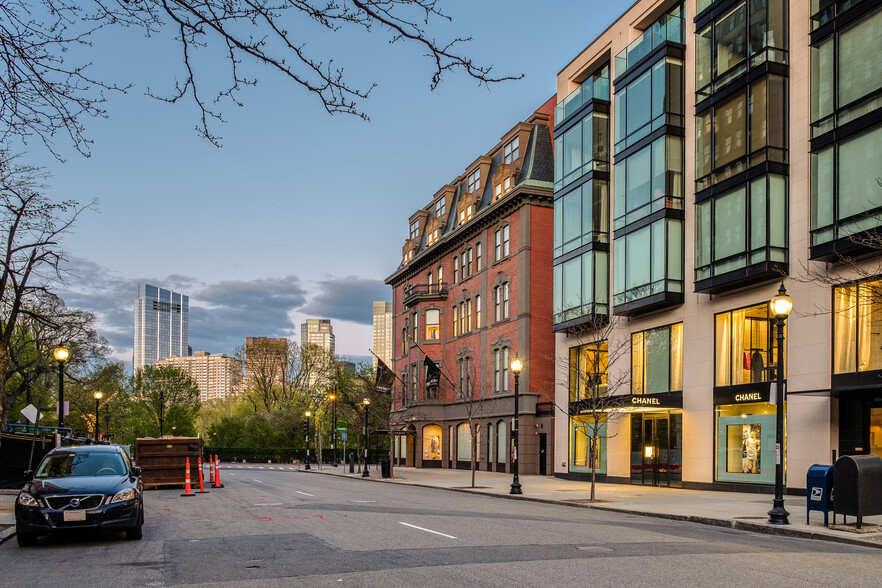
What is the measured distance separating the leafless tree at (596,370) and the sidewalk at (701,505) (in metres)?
3.12

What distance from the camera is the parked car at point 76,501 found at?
13.0 metres

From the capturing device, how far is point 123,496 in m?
13.6

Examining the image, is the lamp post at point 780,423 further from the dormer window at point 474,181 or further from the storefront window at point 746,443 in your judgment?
the dormer window at point 474,181

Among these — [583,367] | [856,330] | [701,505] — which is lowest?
[701,505]

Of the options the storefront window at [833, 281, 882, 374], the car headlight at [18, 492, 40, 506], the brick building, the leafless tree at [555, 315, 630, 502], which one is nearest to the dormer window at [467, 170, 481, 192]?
the brick building

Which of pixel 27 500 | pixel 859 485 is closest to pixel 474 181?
pixel 859 485

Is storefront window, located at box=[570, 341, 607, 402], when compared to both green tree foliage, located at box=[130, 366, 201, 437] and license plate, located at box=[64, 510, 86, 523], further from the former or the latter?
green tree foliage, located at box=[130, 366, 201, 437]

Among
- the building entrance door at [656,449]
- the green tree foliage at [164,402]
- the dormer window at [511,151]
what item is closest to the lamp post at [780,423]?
the building entrance door at [656,449]

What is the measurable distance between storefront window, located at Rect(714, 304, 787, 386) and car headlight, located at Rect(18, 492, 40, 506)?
2179 centimetres

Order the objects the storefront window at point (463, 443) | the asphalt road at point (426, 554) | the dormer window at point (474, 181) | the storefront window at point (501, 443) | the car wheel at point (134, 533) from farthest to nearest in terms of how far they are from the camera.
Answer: the dormer window at point (474, 181), the storefront window at point (463, 443), the storefront window at point (501, 443), the car wheel at point (134, 533), the asphalt road at point (426, 554)

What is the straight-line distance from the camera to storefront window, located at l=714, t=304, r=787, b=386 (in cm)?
2742

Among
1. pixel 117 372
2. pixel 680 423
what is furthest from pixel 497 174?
pixel 117 372

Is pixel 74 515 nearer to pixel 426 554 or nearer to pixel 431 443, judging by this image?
pixel 426 554

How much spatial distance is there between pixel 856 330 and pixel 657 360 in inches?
418
